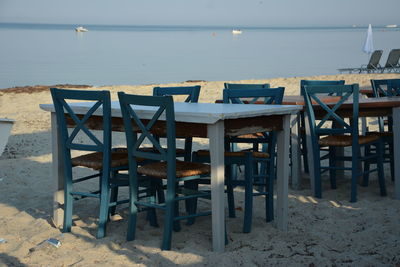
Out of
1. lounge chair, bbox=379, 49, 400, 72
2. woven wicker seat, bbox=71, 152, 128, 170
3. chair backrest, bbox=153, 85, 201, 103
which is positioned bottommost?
woven wicker seat, bbox=71, 152, 128, 170

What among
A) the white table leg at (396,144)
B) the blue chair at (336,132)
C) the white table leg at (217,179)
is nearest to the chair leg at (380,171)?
the blue chair at (336,132)

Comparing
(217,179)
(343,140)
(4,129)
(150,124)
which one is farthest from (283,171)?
(4,129)

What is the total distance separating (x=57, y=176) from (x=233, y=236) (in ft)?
4.77

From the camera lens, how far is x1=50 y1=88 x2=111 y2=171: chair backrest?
4.71m

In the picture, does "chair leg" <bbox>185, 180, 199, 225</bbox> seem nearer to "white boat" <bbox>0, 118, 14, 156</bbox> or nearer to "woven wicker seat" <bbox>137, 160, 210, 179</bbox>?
"woven wicker seat" <bbox>137, 160, 210, 179</bbox>

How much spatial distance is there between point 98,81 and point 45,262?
65.1ft

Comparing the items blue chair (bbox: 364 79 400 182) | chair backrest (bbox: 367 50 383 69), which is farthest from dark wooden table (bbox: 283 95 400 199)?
chair backrest (bbox: 367 50 383 69)

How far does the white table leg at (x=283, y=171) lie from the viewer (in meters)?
4.80

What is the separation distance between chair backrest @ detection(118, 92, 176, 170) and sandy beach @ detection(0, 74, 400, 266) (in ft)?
1.96

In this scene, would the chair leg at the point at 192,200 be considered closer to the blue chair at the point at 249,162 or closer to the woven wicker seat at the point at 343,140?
the blue chair at the point at 249,162

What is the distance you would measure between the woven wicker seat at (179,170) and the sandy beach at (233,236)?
1.60ft

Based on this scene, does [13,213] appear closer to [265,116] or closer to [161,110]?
[161,110]

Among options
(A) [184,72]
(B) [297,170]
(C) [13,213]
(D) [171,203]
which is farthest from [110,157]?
(A) [184,72]

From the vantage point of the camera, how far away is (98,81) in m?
23.8
